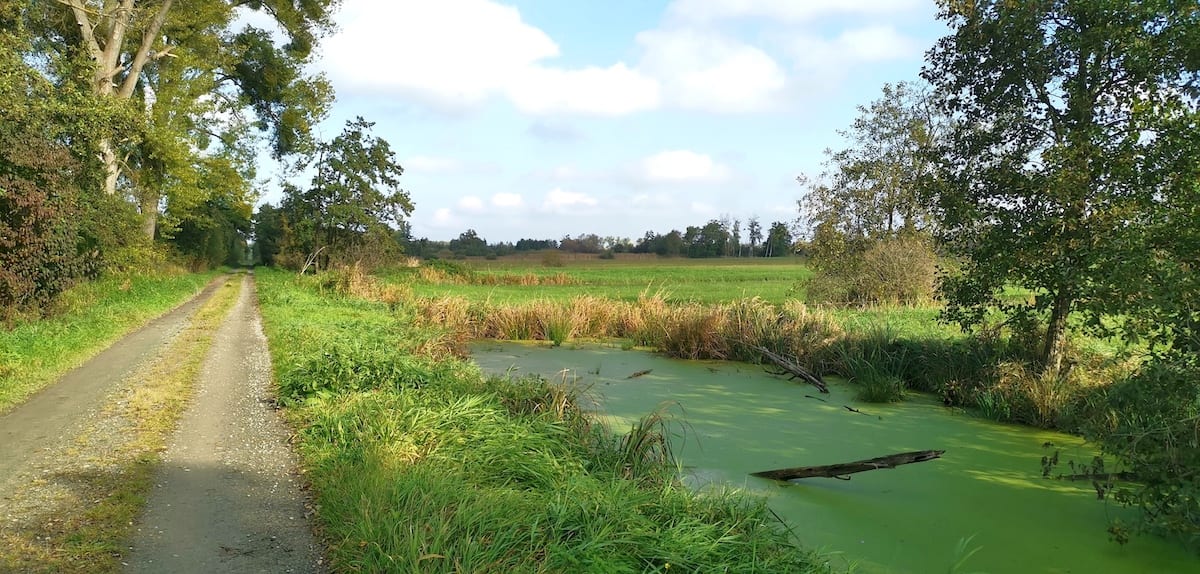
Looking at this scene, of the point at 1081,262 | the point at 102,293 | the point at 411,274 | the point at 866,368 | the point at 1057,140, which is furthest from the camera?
the point at 411,274

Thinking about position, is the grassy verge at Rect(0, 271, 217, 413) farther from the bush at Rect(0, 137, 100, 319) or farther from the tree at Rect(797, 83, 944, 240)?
the tree at Rect(797, 83, 944, 240)

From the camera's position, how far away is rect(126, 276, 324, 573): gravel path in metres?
3.50

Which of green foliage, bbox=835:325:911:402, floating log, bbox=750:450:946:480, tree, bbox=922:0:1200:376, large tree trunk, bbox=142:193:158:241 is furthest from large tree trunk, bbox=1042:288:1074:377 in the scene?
large tree trunk, bbox=142:193:158:241

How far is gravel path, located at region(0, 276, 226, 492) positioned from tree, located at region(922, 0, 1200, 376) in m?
8.29

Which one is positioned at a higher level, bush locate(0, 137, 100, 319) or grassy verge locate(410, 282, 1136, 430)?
bush locate(0, 137, 100, 319)

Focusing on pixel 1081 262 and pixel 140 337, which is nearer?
pixel 1081 262

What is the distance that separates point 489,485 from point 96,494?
7.84 ft

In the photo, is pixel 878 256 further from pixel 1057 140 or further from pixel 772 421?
pixel 772 421

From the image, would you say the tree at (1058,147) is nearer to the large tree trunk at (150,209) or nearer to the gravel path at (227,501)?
the gravel path at (227,501)

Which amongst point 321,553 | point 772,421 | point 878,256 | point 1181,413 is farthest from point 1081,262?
point 878,256

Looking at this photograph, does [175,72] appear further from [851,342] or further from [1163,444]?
[1163,444]

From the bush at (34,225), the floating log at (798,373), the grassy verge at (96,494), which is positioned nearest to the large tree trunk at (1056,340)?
the floating log at (798,373)

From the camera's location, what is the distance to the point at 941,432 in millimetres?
7520

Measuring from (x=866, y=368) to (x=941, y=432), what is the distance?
2.73 meters
